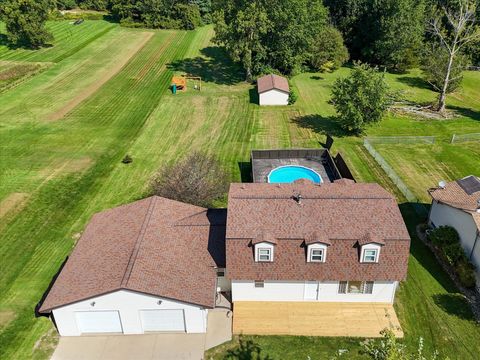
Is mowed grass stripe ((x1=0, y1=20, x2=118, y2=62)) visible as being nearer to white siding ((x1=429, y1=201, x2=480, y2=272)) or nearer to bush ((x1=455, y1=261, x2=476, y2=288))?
white siding ((x1=429, y1=201, x2=480, y2=272))

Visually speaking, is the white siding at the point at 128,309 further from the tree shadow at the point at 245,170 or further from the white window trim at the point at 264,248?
the tree shadow at the point at 245,170

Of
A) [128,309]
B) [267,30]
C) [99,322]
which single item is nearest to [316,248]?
[128,309]

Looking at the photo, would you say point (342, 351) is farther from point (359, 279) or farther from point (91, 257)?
point (91, 257)

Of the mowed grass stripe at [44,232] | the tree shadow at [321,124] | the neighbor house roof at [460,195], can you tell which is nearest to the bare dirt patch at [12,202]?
the mowed grass stripe at [44,232]

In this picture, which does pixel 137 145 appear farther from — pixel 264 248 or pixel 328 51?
pixel 328 51

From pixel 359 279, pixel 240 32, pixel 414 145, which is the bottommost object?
pixel 414 145

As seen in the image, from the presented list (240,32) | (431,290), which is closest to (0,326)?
(431,290)

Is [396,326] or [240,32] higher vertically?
[240,32]
